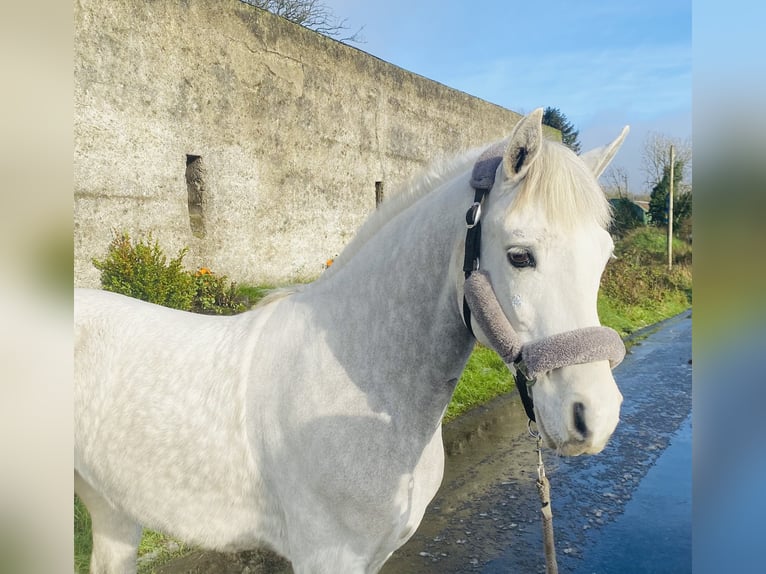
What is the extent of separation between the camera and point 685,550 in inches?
127

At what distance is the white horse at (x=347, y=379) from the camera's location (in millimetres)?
1202

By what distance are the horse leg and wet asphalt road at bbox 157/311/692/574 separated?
579 mm

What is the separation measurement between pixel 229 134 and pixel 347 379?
631 centimetres

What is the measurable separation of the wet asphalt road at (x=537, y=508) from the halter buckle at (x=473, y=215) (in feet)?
3.77

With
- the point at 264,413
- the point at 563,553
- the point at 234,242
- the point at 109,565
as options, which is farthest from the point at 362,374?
the point at 234,242

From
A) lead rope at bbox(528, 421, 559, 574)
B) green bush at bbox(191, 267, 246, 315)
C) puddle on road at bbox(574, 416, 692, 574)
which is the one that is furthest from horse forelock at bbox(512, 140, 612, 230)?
green bush at bbox(191, 267, 246, 315)

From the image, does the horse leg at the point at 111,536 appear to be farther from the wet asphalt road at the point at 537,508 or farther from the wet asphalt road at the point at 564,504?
the wet asphalt road at the point at 564,504

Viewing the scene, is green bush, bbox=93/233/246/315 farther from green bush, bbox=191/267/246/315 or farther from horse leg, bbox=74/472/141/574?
horse leg, bbox=74/472/141/574

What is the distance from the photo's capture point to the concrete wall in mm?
5422

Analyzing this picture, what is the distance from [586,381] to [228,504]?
1237 millimetres

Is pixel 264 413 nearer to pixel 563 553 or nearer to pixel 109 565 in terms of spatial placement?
pixel 109 565

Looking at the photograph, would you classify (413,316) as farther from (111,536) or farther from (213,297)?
(213,297)

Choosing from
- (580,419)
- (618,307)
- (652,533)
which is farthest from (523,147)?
(618,307)
